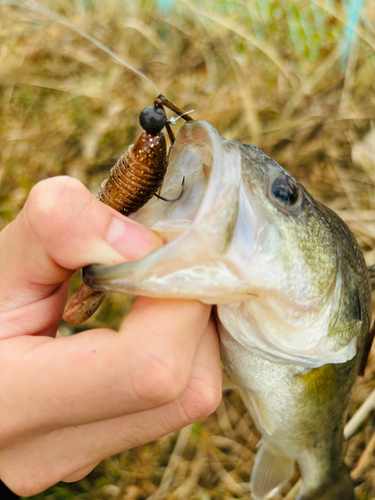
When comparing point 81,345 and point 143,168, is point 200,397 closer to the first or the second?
point 81,345

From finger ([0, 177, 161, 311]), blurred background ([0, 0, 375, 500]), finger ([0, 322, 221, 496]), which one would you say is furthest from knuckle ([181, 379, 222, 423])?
blurred background ([0, 0, 375, 500])

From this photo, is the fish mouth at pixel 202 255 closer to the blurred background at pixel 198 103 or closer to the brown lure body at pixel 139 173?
the brown lure body at pixel 139 173

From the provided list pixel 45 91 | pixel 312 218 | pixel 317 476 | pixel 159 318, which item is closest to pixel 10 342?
pixel 159 318

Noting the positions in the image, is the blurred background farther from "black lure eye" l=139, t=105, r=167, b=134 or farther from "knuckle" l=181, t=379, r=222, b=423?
"black lure eye" l=139, t=105, r=167, b=134

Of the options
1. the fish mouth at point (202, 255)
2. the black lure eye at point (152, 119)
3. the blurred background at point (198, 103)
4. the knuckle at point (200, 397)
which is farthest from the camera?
the blurred background at point (198, 103)

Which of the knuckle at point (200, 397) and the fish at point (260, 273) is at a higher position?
the fish at point (260, 273)

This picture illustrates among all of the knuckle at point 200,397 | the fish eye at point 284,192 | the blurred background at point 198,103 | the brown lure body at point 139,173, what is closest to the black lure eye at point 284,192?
the fish eye at point 284,192

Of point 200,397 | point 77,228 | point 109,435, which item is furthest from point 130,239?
point 109,435

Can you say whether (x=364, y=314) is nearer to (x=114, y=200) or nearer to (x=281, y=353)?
(x=281, y=353)
